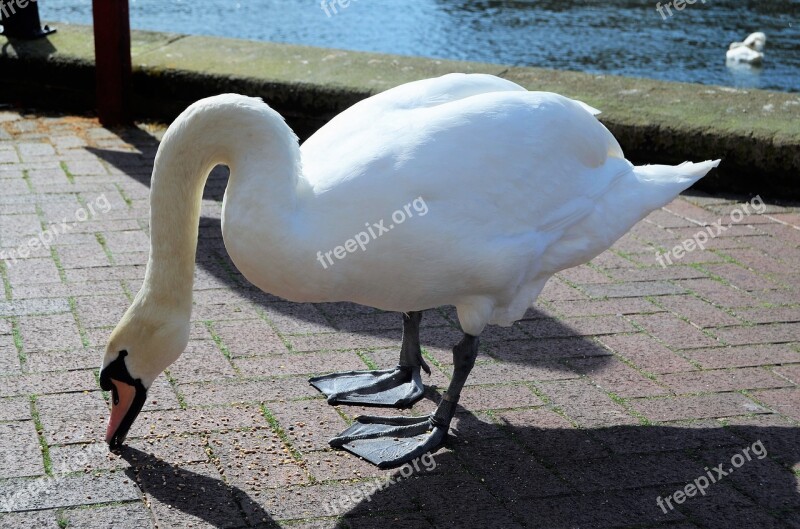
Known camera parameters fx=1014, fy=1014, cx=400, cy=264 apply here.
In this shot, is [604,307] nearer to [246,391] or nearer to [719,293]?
[719,293]

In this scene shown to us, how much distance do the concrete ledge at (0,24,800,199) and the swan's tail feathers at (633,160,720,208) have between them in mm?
2476

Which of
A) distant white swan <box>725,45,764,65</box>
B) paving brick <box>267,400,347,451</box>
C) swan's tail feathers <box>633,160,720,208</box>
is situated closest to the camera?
paving brick <box>267,400,347,451</box>

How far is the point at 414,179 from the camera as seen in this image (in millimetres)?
3340

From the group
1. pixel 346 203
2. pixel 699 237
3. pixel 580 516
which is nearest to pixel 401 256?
pixel 346 203

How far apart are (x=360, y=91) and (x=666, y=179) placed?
3316 millimetres

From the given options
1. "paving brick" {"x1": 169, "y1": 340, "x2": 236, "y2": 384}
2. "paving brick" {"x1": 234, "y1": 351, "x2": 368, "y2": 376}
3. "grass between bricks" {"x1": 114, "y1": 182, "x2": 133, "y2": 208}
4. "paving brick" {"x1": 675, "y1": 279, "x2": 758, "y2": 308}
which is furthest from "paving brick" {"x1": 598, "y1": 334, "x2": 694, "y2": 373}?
"grass between bricks" {"x1": 114, "y1": 182, "x2": 133, "y2": 208}

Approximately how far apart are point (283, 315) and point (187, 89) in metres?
3.34

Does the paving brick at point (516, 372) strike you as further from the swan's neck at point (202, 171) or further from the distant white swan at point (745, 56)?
the distant white swan at point (745, 56)

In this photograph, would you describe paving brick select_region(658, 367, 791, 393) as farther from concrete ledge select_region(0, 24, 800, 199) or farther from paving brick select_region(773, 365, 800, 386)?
concrete ledge select_region(0, 24, 800, 199)

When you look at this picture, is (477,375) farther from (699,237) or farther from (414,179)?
(699,237)

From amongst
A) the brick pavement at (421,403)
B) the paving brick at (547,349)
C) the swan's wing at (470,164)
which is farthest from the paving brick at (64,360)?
the paving brick at (547,349)

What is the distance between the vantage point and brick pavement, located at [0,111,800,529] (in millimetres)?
3357

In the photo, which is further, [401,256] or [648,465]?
[648,465]

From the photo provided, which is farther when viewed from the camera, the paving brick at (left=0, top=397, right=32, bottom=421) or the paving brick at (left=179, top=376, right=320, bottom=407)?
the paving brick at (left=179, top=376, right=320, bottom=407)
